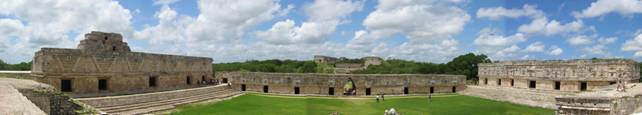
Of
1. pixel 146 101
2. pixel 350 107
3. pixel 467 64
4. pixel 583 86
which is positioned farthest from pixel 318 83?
pixel 467 64

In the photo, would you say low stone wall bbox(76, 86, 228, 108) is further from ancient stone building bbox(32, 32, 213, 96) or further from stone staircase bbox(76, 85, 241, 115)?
ancient stone building bbox(32, 32, 213, 96)

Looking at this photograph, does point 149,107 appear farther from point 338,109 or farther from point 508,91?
point 508,91

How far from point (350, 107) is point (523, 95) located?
8575 mm

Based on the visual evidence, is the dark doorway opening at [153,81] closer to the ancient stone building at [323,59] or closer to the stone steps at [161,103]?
the stone steps at [161,103]

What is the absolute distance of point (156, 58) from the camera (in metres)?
21.1

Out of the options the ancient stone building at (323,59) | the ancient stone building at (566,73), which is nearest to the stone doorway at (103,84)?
the ancient stone building at (566,73)

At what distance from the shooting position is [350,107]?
19422 millimetres

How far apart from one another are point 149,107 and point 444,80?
17007mm

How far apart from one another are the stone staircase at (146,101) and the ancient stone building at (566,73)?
16.3m

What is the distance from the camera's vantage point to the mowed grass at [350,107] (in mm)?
17094

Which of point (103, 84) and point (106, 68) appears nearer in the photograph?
point (106, 68)

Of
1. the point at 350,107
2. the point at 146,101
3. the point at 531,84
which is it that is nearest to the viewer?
the point at 146,101

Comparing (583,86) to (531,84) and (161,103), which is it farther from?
(161,103)

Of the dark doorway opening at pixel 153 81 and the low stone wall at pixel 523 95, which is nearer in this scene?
the low stone wall at pixel 523 95
